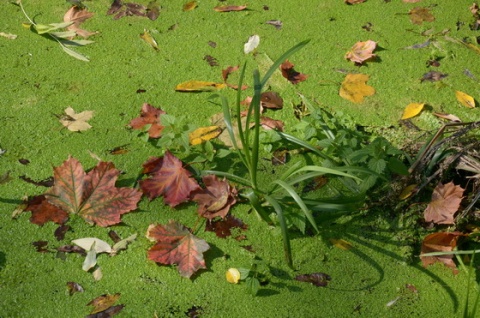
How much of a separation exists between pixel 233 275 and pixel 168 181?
433 millimetres

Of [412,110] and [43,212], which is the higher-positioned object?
[412,110]

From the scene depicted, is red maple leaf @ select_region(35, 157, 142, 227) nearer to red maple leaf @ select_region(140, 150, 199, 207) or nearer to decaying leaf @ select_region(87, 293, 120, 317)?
red maple leaf @ select_region(140, 150, 199, 207)

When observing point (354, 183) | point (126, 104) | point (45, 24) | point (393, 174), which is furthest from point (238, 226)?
point (45, 24)

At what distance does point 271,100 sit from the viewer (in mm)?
2359

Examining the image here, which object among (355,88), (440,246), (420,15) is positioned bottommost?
(440,246)

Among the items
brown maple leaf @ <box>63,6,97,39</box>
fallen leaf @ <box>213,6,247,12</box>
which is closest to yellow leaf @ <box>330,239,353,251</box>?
fallen leaf @ <box>213,6,247,12</box>

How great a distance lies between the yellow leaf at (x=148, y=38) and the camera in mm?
2596

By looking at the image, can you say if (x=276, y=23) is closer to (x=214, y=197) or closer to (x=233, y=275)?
(x=214, y=197)

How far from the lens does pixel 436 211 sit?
1.94 metres

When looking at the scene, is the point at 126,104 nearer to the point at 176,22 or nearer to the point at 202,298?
the point at 176,22

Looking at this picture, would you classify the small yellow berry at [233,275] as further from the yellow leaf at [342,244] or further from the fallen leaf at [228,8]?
the fallen leaf at [228,8]

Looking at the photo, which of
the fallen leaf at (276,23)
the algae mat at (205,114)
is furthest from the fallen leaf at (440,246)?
the fallen leaf at (276,23)

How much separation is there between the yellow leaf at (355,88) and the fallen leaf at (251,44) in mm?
450

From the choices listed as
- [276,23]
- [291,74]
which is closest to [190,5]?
[276,23]
